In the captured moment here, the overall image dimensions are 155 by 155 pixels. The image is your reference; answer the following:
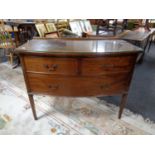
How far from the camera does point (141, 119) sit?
5.36ft

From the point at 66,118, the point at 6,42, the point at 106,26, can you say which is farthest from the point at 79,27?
the point at 66,118

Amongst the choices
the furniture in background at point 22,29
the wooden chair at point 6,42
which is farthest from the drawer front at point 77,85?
the furniture in background at point 22,29

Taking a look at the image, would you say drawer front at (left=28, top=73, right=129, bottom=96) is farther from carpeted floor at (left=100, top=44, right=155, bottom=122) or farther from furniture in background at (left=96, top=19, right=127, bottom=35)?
furniture in background at (left=96, top=19, right=127, bottom=35)

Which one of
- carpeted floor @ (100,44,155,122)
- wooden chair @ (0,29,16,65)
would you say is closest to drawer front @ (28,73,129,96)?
carpeted floor @ (100,44,155,122)

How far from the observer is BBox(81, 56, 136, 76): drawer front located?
118 centimetres

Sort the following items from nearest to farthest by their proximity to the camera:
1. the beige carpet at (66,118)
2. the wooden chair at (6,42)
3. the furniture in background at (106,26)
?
1. the beige carpet at (66,118)
2. the wooden chair at (6,42)
3. the furniture in background at (106,26)

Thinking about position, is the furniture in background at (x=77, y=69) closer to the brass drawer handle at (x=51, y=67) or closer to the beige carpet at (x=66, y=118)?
the brass drawer handle at (x=51, y=67)

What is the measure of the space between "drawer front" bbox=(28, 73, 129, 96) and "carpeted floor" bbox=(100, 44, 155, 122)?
1.89 ft

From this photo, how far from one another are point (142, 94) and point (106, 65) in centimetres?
119

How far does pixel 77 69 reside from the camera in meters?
1.21

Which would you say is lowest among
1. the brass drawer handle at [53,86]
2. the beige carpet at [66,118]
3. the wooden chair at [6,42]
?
the beige carpet at [66,118]

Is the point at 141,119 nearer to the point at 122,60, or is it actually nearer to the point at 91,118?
the point at 91,118

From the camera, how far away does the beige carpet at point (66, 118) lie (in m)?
1.50
